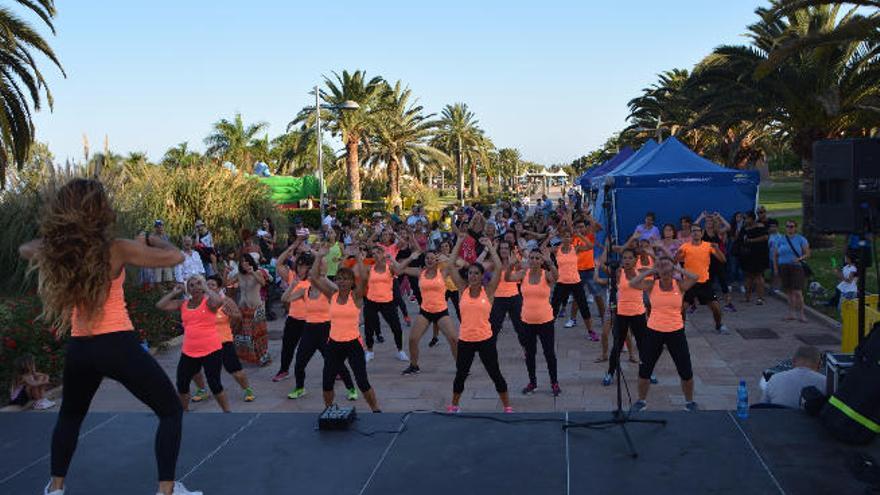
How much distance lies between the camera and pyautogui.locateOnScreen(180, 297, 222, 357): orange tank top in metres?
7.28

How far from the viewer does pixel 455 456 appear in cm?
488

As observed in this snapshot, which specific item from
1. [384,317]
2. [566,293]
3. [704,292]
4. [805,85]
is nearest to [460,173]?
[805,85]

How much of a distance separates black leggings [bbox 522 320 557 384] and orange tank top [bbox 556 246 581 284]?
7.73 feet

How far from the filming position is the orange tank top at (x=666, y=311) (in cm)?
727

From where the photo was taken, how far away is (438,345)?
11.4m

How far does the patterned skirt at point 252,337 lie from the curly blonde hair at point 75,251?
252 inches

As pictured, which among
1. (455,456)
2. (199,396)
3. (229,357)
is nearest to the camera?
(455,456)

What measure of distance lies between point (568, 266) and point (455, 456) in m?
6.24

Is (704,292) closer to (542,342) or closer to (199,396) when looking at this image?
(542,342)

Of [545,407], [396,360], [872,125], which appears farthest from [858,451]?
[872,125]

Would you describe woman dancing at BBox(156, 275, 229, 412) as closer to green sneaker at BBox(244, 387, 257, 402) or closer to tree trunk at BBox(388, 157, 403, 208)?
green sneaker at BBox(244, 387, 257, 402)

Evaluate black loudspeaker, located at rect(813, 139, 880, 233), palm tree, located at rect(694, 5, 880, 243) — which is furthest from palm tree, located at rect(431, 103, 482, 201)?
black loudspeaker, located at rect(813, 139, 880, 233)

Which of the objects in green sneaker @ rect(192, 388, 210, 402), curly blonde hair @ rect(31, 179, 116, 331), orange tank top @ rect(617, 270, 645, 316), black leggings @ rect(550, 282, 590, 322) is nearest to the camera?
curly blonde hair @ rect(31, 179, 116, 331)

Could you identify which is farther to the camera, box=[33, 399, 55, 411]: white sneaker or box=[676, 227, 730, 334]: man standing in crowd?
box=[676, 227, 730, 334]: man standing in crowd
